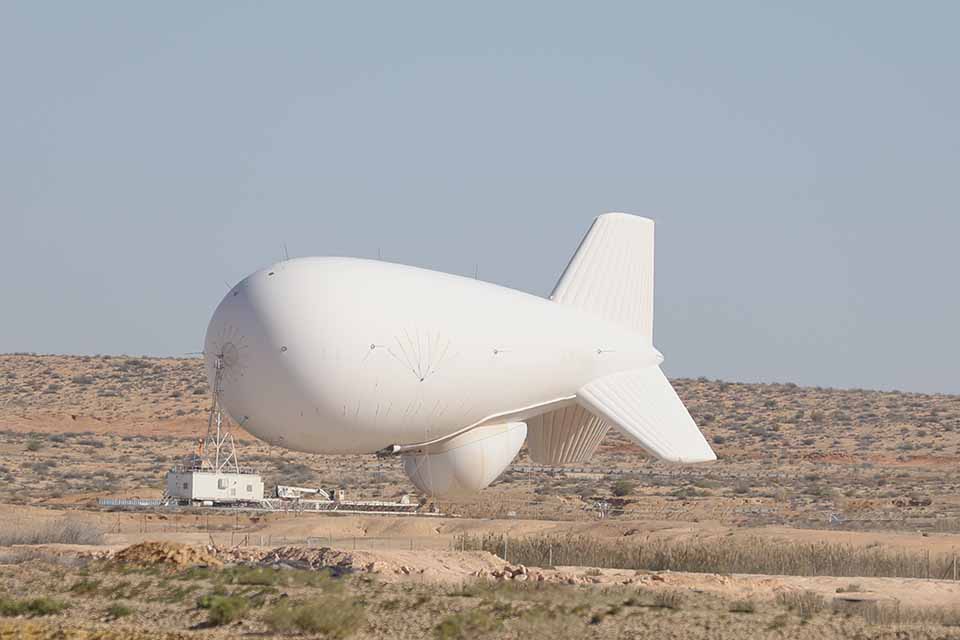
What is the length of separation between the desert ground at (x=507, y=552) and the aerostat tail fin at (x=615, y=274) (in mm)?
5147

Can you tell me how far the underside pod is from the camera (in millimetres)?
38156

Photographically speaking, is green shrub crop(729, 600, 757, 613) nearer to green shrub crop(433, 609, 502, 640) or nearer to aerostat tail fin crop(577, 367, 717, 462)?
green shrub crop(433, 609, 502, 640)

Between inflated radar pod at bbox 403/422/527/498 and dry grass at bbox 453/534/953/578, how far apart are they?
3.80m

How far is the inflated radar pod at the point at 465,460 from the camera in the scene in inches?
1404

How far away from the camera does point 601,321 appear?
37.2 metres

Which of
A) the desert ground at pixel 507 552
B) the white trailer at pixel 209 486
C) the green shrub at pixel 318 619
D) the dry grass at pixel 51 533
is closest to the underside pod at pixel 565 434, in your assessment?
the desert ground at pixel 507 552

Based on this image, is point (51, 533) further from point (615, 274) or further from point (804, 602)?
point (804, 602)

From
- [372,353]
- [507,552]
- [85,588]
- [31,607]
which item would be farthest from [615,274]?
[31,607]

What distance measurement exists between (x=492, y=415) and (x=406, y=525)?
3.20m

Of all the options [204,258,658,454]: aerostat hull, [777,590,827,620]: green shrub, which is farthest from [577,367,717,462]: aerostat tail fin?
[777,590,827,620]: green shrub

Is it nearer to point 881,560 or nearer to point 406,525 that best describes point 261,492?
point 406,525

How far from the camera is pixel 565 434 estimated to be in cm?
3838

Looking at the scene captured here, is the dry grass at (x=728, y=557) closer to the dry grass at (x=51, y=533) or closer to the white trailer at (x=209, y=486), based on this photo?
the white trailer at (x=209, y=486)

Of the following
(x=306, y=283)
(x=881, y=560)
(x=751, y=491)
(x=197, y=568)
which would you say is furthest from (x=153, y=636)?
(x=751, y=491)
